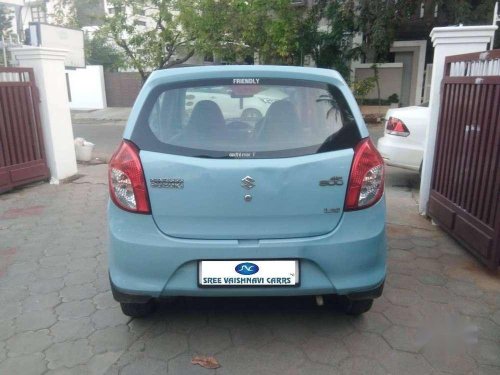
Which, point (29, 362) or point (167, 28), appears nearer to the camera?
point (29, 362)

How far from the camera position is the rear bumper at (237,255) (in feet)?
7.85

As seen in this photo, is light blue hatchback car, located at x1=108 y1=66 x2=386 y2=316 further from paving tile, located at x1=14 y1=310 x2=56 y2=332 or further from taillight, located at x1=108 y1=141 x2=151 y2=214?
paving tile, located at x1=14 y1=310 x2=56 y2=332

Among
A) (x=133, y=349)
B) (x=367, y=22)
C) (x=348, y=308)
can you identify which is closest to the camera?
(x=133, y=349)

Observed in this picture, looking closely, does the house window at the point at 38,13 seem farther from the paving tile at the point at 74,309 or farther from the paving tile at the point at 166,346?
the paving tile at the point at 166,346

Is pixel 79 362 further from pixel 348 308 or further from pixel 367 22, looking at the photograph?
pixel 367 22

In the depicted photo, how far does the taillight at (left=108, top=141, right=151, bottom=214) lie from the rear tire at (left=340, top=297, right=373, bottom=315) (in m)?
1.44

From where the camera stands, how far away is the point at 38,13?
3397cm

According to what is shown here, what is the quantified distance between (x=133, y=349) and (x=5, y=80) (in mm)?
4943

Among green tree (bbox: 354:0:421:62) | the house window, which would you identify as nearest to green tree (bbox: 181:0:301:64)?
green tree (bbox: 354:0:421:62)

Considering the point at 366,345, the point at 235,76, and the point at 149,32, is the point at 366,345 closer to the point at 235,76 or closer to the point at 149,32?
the point at 235,76

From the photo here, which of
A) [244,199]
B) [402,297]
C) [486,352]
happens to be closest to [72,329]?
[244,199]

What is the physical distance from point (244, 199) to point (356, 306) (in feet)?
3.69

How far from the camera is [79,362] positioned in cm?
253

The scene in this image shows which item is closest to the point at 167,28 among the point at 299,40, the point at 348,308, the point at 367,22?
the point at 299,40
